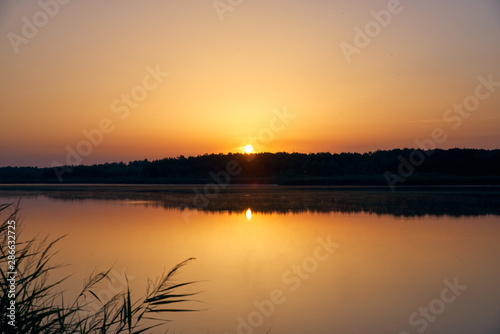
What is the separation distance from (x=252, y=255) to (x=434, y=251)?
12.8 feet

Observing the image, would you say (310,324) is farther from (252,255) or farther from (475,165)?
(475,165)

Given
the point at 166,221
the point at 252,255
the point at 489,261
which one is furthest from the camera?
the point at 166,221

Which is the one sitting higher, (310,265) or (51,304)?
(51,304)

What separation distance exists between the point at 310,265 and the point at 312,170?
5144cm

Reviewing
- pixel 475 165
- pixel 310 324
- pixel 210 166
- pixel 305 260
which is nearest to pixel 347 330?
pixel 310 324

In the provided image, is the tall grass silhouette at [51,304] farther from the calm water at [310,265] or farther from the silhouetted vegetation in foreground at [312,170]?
the silhouetted vegetation in foreground at [312,170]

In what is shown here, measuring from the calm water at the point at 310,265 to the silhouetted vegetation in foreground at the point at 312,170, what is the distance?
99.8 feet

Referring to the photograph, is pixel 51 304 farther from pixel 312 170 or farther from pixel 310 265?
pixel 312 170

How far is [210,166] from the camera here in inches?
2648

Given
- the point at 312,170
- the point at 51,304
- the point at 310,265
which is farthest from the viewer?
the point at 312,170

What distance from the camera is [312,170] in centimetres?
5981

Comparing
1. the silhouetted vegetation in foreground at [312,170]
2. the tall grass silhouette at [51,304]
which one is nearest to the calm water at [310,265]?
the tall grass silhouette at [51,304]

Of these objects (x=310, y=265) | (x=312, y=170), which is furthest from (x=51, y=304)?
(x=312, y=170)

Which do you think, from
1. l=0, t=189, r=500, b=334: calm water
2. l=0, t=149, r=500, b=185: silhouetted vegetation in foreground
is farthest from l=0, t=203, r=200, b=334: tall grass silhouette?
l=0, t=149, r=500, b=185: silhouetted vegetation in foreground
